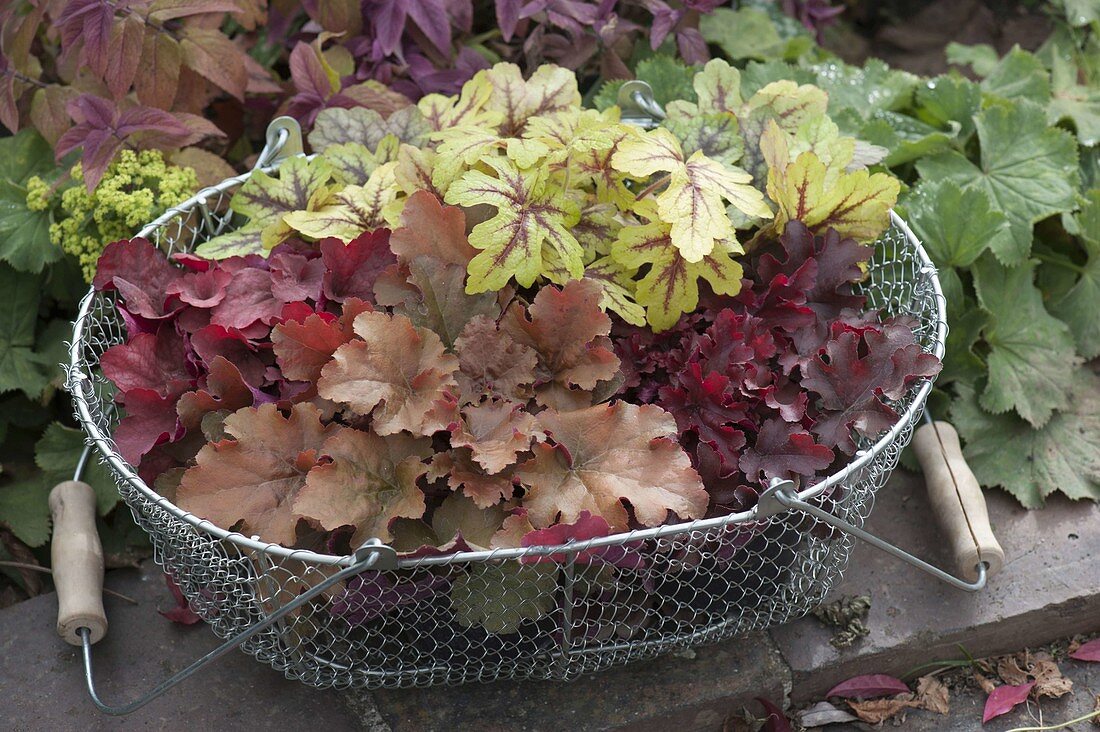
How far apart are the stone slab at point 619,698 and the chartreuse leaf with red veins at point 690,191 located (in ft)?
2.06

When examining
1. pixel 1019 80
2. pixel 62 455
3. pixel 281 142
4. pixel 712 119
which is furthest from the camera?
pixel 1019 80

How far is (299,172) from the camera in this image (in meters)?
1.59

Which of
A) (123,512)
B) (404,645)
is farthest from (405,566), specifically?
(123,512)

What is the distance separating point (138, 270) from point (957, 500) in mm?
1318

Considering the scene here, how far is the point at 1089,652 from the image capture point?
1674 mm

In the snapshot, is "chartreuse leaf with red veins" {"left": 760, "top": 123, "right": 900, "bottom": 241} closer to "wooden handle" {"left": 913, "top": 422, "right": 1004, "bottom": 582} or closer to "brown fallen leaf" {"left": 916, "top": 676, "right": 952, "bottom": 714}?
"wooden handle" {"left": 913, "top": 422, "right": 1004, "bottom": 582}

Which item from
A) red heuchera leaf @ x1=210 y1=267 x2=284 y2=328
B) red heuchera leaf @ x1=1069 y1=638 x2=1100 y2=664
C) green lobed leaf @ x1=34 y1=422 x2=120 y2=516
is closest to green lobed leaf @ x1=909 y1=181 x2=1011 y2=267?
red heuchera leaf @ x1=1069 y1=638 x2=1100 y2=664

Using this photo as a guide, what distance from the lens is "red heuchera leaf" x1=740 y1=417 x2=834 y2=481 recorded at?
129cm

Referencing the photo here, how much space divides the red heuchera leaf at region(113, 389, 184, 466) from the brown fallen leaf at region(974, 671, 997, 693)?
4.25 ft

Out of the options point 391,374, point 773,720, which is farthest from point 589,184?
point 773,720

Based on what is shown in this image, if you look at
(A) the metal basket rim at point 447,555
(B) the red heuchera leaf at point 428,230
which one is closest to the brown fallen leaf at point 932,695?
(A) the metal basket rim at point 447,555

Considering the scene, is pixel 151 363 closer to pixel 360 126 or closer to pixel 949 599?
pixel 360 126

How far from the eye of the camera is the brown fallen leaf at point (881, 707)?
158 centimetres

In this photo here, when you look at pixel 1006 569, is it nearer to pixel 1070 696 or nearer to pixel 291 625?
pixel 1070 696
